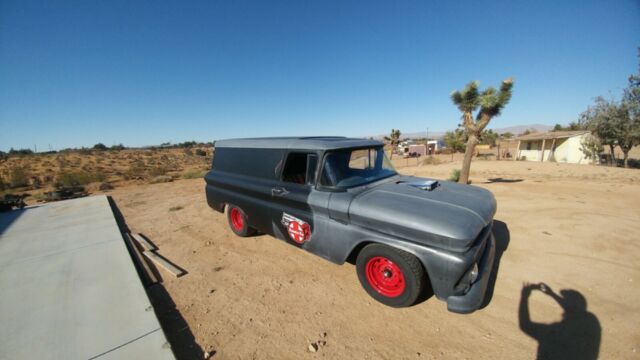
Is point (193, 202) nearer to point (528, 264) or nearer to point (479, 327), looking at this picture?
point (479, 327)

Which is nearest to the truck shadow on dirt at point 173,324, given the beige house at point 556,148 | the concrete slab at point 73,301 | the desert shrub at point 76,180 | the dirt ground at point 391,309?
the dirt ground at point 391,309

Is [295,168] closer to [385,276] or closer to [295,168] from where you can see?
[295,168]

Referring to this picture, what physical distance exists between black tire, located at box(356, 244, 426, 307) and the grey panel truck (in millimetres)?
11

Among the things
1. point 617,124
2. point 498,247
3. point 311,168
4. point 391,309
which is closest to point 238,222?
point 311,168

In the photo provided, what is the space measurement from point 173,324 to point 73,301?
137 centimetres

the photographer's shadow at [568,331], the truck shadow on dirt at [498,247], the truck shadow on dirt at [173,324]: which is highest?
the truck shadow on dirt at [498,247]

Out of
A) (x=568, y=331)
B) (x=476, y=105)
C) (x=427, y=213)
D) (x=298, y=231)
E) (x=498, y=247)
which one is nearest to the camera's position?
(x=568, y=331)

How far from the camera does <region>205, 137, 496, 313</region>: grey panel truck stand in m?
2.27

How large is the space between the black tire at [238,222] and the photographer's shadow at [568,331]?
4308 millimetres

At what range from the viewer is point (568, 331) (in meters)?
2.27

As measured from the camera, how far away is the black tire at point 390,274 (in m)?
2.44

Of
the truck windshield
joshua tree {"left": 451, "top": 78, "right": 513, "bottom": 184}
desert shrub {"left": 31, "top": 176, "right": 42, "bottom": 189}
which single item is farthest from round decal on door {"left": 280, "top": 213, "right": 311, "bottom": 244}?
desert shrub {"left": 31, "top": 176, "right": 42, "bottom": 189}

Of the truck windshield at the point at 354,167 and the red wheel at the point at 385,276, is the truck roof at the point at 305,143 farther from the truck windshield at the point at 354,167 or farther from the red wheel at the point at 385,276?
the red wheel at the point at 385,276

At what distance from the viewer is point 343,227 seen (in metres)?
2.86
